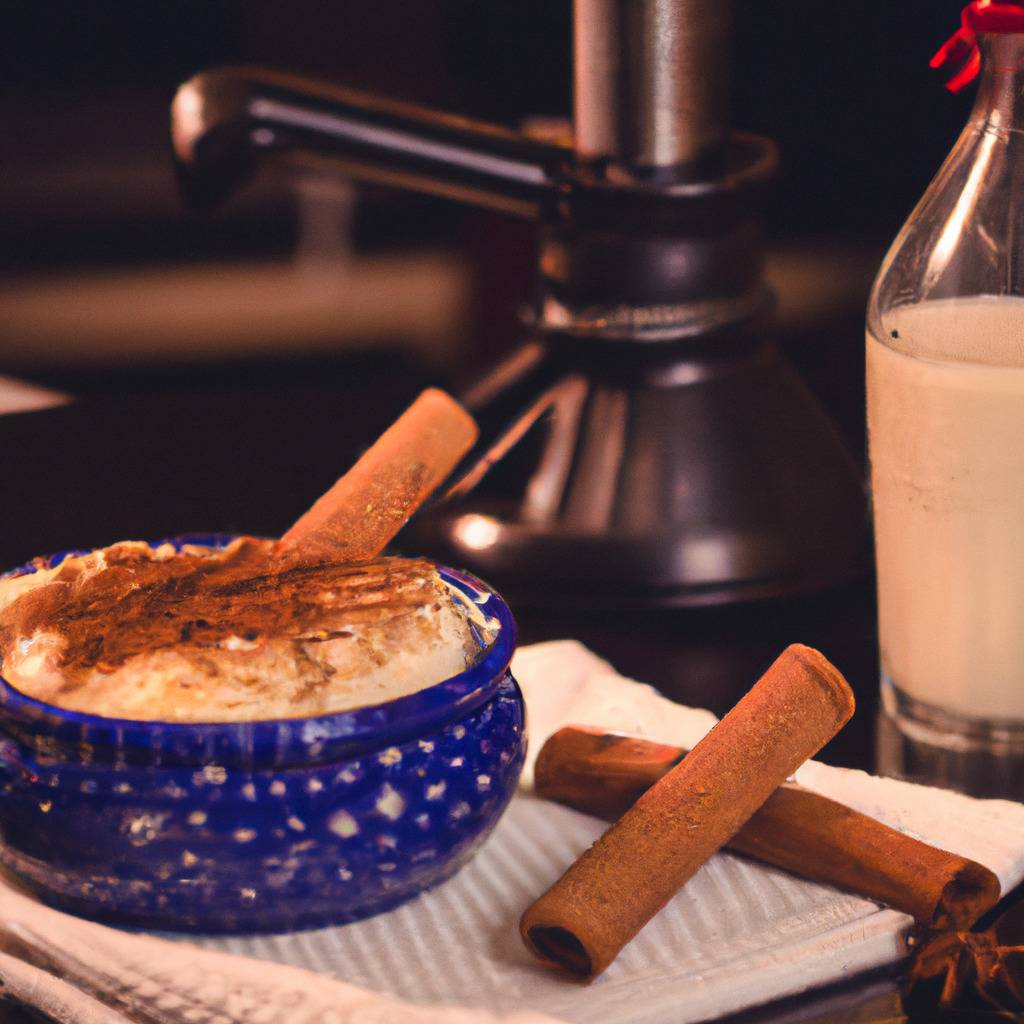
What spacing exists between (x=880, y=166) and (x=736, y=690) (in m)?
1.48

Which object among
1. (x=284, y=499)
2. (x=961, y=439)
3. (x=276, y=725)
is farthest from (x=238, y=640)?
(x=284, y=499)

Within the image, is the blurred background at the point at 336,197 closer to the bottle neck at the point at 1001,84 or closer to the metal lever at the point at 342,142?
the metal lever at the point at 342,142

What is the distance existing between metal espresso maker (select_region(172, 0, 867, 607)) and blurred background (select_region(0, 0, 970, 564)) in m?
0.99

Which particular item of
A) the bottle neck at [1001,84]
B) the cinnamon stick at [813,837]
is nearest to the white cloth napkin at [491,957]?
the cinnamon stick at [813,837]

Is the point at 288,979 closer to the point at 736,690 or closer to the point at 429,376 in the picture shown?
the point at 736,690

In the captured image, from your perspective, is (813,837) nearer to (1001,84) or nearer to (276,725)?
(276,725)

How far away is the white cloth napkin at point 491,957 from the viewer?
0.55 metres

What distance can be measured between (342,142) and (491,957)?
1.48ft

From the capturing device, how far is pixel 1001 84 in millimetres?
732

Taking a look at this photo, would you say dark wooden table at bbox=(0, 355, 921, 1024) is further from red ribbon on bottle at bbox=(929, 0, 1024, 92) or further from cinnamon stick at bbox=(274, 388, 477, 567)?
red ribbon on bottle at bbox=(929, 0, 1024, 92)

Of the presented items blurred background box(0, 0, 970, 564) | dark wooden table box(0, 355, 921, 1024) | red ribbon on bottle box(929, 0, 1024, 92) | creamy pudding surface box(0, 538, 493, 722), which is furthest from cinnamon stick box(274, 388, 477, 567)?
blurred background box(0, 0, 970, 564)

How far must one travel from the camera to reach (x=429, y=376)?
1.37m

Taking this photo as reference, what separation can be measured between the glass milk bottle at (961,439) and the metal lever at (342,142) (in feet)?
0.71

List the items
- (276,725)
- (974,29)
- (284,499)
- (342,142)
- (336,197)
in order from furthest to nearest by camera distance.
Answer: (336,197), (284,499), (342,142), (974,29), (276,725)
